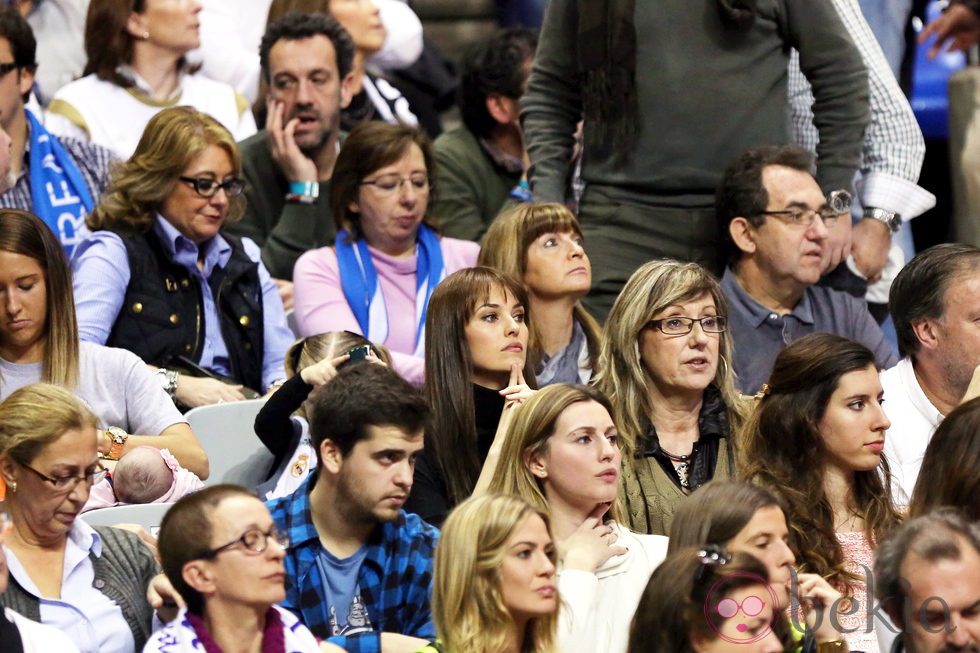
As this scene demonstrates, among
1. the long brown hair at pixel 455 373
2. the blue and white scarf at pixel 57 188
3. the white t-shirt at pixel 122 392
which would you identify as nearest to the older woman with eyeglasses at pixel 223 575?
the long brown hair at pixel 455 373

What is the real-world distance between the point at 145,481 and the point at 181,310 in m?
1.02

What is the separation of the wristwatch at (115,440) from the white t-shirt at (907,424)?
1.94 m

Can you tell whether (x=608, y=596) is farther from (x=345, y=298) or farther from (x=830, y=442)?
(x=345, y=298)

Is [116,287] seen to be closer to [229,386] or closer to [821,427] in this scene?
[229,386]

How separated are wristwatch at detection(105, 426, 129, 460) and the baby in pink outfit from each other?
0.07 metres

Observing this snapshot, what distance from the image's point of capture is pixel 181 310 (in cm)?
488

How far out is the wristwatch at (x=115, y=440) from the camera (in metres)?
4.09

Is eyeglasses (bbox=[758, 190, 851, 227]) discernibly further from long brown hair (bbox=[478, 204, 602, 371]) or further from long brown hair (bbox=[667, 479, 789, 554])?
long brown hair (bbox=[667, 479, 789, 554])

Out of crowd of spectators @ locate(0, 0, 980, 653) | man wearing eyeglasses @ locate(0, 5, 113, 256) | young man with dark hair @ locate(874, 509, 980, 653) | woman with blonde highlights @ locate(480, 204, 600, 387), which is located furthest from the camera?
man wearing eyeglasses @ locate(0, 5, 113, 256)

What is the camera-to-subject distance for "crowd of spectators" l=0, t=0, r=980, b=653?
323 cm

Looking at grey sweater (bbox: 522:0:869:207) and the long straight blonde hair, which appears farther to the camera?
grey sweater (bbox: 522:0:869:207)

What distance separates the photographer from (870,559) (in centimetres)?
377

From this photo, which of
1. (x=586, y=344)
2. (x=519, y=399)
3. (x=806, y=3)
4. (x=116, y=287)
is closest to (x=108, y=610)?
(x=519, y=399)

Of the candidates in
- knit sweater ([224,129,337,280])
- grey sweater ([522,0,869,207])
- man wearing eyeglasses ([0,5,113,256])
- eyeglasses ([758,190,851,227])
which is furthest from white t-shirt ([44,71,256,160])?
eyeglasses ([758,190,851,227])
